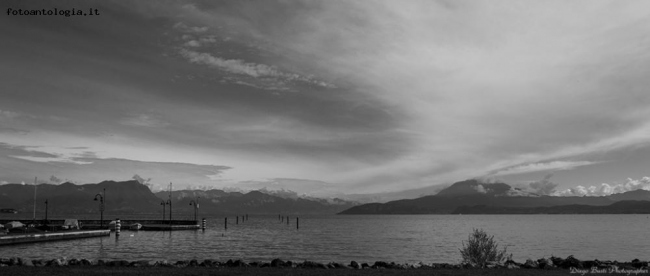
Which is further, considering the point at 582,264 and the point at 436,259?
the point at 436,259

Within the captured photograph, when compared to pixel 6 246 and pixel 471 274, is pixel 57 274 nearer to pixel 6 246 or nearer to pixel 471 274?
pixel 471 274

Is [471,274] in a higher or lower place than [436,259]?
higher

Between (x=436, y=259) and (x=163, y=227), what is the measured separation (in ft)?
273

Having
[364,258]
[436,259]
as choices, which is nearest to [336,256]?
[364,258]

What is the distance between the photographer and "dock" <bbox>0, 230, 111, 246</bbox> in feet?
223

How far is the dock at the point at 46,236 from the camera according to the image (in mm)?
67875

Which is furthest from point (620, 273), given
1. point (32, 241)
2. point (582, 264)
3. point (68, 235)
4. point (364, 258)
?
point (68, 235)

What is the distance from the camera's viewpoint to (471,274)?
25.6 metres

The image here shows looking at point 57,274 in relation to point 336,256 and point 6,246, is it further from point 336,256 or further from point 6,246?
point 6,246

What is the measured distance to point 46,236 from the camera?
77.4 metres

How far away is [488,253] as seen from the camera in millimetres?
34094

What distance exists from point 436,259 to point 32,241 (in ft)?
191

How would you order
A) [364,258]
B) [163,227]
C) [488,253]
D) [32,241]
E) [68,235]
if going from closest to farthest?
[488,253]
[364,258]
[32,241]
[68,235]
[163,227]

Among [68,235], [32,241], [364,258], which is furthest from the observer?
[68,235]
